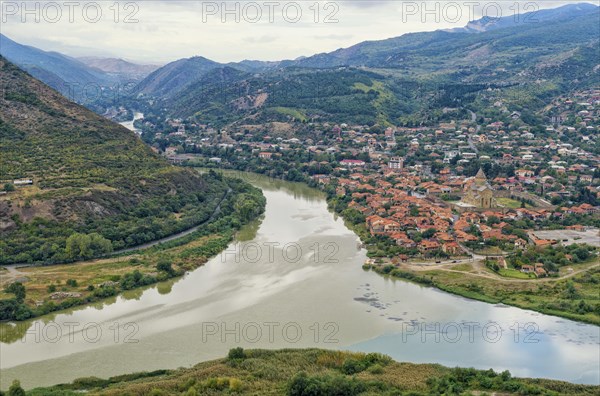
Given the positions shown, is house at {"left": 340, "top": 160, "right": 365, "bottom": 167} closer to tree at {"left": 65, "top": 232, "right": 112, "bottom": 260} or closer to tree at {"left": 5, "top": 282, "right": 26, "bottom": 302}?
tree at {"left": 65, "top": 232, "right": 112, "bottom": 260}

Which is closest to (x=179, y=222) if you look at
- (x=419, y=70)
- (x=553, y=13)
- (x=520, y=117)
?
(x=520, y=117)

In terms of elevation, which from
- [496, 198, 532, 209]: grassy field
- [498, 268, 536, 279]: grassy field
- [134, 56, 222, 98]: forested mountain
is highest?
[134, 56, 222, 98]: forested mountain

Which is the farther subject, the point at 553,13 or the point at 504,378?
the point at 553,13

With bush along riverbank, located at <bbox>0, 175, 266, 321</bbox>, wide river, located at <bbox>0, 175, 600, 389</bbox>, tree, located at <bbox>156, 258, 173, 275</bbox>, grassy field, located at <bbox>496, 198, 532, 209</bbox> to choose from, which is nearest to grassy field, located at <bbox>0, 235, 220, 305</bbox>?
bush along riverbank, located at <bbox>0, 175, 266, 321</bbox>

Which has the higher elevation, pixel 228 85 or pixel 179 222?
pixel 228 85

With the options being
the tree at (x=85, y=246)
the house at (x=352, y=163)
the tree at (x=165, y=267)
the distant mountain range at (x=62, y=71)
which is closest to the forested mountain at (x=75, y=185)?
the tree at (x=85, y=246)

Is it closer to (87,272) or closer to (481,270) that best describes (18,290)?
(87,272)

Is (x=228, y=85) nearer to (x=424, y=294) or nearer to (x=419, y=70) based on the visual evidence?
(x=419, y=70)

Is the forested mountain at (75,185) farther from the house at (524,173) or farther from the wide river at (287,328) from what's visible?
the house at (524,173)
